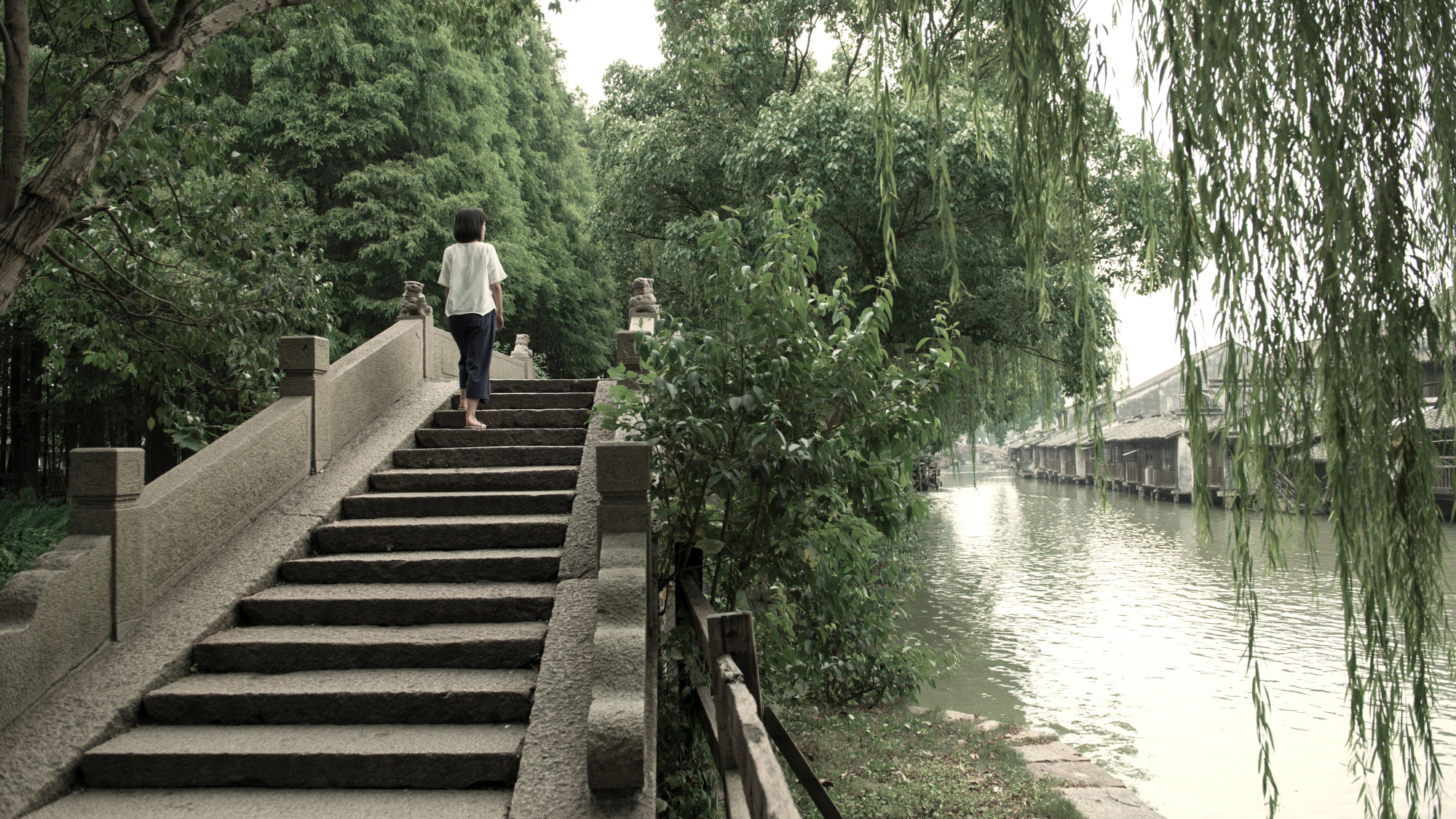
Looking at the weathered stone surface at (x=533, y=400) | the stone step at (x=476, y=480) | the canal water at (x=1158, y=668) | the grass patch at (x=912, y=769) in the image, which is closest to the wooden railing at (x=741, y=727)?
the canal water at (x=1158, y=668)

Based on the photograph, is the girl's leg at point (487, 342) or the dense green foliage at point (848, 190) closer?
the girl's leg at point (487, 342)

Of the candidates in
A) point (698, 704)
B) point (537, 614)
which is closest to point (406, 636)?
point (537, 614)

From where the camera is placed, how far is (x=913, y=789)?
5926mm

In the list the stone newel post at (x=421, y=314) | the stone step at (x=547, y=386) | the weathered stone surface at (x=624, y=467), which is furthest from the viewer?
the stone newel post at (x=421, y=314)

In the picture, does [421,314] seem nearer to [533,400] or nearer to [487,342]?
[533,400]

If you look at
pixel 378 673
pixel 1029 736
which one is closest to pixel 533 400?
pixel 378 673

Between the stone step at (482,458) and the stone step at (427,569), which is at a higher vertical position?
the stone step at (482,458)

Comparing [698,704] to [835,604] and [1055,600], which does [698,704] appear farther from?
[1055,600]

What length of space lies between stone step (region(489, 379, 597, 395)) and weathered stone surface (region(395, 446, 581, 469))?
1.80m

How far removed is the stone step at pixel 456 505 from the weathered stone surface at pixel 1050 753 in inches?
169

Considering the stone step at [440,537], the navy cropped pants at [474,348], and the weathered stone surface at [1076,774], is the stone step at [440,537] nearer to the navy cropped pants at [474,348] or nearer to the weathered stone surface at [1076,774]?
the navy cropped pants at [474,348]

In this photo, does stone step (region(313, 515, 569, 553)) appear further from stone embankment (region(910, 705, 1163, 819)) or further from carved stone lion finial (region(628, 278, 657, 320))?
stone embankment (region(910, 705, 1163, 819))

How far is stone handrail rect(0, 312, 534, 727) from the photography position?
3793mm

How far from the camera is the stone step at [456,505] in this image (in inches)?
221
